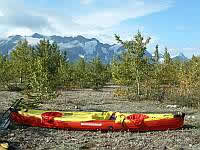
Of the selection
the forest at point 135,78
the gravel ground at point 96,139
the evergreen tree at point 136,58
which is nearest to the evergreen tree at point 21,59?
the forest at point 135,78

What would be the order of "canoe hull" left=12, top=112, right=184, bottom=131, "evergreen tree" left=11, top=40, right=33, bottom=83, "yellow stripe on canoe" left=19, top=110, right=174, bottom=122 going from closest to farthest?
"canoe hull" left=12, top=112, right=184, bottom=131 → "yellow stripe on canoe" left=19, top=110, right=174, bottom=122 → "evergreen tree" left=11, top=40, right=33, bottom=83

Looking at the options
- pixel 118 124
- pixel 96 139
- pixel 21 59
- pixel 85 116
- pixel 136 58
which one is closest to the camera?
pixel 96 139

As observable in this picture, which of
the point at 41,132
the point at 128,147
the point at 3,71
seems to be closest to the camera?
the point at 128,147

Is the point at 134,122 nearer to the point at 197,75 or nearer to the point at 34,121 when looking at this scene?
the point at 34,121

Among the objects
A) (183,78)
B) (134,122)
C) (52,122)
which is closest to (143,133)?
(134,122)

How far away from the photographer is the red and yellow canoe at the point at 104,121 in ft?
70.0

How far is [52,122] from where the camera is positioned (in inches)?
866

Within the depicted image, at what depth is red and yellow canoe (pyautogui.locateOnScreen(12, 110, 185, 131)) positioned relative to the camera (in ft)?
70.0

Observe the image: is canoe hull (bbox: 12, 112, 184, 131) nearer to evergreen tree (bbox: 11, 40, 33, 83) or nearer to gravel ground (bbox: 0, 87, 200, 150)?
gravel ground (bbox: 0, 87, 200, 150)

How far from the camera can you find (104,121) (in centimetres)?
2138

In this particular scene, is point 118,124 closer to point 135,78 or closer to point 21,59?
point 135,78

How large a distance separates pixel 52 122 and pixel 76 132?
5.56 ft

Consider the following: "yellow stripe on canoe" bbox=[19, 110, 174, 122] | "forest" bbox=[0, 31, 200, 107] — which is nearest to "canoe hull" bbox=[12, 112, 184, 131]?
"yellow stripe on canoe" bbox=[19, 110, 174, 122]

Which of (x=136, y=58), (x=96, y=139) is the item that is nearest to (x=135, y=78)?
(x=136, y=58)
